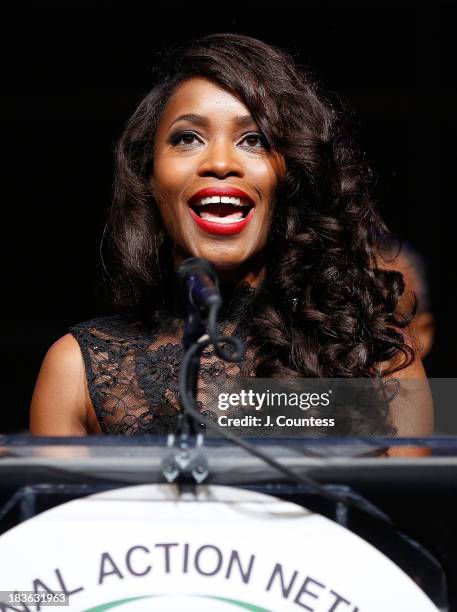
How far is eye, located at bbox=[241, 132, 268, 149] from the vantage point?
5.46 ft

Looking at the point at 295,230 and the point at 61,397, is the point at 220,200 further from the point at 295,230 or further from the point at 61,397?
the point at 61,397

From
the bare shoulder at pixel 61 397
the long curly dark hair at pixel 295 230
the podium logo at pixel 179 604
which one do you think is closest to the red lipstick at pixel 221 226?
the long curly dark hair at pixel 295 230

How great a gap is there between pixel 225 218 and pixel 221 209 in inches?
0.9

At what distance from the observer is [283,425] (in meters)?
1.57

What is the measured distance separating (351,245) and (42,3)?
200 cm

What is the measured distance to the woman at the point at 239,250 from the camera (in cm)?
163

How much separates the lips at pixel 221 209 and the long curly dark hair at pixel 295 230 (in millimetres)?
108

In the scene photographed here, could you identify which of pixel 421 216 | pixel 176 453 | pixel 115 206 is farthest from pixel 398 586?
pixel 421 216

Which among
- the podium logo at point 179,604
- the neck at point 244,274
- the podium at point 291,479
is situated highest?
the neck at point 244,274

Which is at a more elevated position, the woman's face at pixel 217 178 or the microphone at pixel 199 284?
the woman's face at pixel 217 178

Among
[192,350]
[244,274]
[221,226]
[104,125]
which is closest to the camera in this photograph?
[192,350]

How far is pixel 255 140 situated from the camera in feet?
5.49

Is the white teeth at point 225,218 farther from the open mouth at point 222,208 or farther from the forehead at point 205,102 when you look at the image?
the forehead at point 205,102

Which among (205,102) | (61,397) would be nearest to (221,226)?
(205,102)
